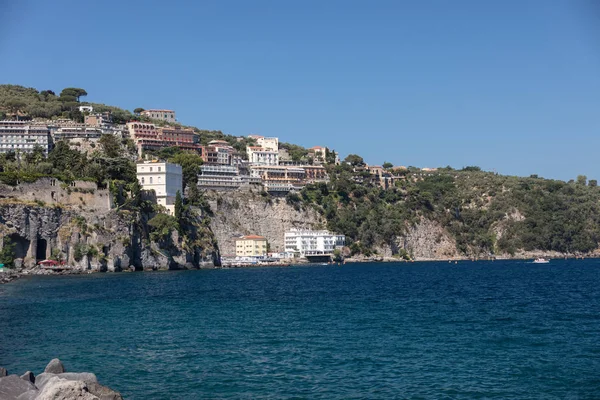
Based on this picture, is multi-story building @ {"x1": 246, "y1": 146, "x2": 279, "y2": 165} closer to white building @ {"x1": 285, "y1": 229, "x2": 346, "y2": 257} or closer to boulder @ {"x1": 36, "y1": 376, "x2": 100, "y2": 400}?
white building @ {"x1": 285, "y1": 229, "x2": 346, "y2": 257}

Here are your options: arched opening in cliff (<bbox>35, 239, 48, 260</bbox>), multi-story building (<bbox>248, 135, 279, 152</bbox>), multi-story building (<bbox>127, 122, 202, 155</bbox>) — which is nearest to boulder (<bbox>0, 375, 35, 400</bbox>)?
arched opening in cliff (<bbox>35, 239, 48, 260</bbox>)

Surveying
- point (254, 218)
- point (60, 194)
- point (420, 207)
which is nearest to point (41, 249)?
point (60, 194)

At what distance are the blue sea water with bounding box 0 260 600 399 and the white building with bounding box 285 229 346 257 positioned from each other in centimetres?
5544

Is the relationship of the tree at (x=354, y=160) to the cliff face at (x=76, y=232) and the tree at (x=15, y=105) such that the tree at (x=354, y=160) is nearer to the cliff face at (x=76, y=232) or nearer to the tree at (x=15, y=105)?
the tree at (x=15, y=105)

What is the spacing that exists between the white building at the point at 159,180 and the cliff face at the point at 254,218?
9900 mm

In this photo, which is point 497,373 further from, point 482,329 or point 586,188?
point 586,188

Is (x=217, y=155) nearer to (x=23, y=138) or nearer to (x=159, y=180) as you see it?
(x=23, y=138)

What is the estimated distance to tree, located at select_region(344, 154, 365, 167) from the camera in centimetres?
13788

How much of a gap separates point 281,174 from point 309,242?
59.1ft

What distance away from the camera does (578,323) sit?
29953 millimetres

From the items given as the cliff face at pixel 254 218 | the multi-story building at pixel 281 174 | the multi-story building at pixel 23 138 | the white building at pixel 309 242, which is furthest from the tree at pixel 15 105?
the white building at pixel 309 242

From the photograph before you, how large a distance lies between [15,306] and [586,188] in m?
136

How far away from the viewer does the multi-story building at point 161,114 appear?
140625 mm

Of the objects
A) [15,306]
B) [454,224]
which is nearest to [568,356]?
[15,306]
